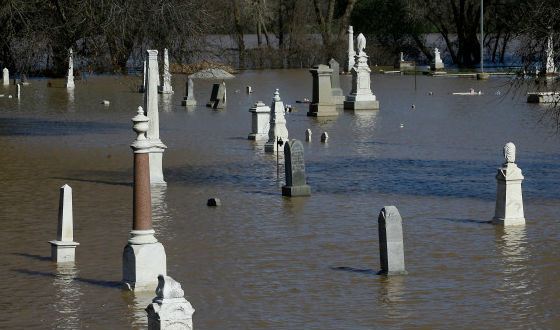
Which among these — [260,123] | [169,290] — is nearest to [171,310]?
[169,290]

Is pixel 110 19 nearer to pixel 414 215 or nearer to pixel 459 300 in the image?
pixel 414 215

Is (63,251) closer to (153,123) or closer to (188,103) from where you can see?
(153,123)

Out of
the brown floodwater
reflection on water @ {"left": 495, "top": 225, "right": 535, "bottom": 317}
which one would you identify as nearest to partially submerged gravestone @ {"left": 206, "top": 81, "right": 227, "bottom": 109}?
the brown floodwater

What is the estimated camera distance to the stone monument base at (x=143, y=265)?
1384 centimetres

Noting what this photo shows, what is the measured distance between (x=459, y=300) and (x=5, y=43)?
21.0 meters

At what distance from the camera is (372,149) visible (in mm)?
30016

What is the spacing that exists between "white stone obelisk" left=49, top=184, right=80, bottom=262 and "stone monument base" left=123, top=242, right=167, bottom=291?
5.81 ft

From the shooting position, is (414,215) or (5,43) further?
(5,43)

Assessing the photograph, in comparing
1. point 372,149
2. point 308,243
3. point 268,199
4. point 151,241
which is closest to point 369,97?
point 372,149

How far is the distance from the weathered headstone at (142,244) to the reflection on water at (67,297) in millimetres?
646

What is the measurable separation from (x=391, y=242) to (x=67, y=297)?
12.3 ft

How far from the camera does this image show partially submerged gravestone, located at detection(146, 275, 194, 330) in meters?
9.49

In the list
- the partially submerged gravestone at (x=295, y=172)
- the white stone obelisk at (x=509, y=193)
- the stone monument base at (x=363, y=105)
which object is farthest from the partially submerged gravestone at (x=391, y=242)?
the stone monument base at (x=363, y=105)

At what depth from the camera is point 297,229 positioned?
59.5 feet
